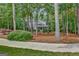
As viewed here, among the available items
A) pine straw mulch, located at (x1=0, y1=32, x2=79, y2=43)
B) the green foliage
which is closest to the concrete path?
pine straw mulch, located at (x1=0, y1=32, x2=79, y2=43)

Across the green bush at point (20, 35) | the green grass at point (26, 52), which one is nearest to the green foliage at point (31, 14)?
the green bush at point (20, 35)

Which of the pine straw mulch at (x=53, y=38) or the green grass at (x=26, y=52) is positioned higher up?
the pine straw mulch at (x=53, y=38)

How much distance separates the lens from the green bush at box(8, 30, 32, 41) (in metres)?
5.34

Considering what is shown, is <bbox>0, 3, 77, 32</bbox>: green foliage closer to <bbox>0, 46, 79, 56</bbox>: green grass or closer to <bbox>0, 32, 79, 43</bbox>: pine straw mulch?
<bbox>0, 32, 79, 43</bbox>: pine straw mulch

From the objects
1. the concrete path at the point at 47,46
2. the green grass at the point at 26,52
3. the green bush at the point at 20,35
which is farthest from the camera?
the green bush at the point at 20,35

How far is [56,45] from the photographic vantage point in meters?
5.18

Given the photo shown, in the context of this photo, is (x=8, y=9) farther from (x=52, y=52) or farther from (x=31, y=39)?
(x=52, y=52)

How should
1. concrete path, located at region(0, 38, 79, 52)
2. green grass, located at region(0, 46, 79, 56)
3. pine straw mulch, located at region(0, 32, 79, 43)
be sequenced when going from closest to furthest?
1. green grass, located at region(0, 46, 79, 56)
2. concrete path, located at region(0, 38, 79, 52)
3. pine straw mulch, located at region(0, 32, 79, 43)

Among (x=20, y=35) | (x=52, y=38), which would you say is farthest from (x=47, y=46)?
(x=20, y=35)

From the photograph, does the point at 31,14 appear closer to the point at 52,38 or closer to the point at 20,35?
the point at 20,35

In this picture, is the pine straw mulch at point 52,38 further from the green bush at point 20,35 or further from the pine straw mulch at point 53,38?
the green bush at point 20,35

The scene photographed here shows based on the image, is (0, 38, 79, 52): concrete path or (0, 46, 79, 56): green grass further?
(0, 38, 79, 52): concrete path

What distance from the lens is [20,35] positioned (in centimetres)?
539

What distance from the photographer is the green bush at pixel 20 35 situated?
17.5 feet
